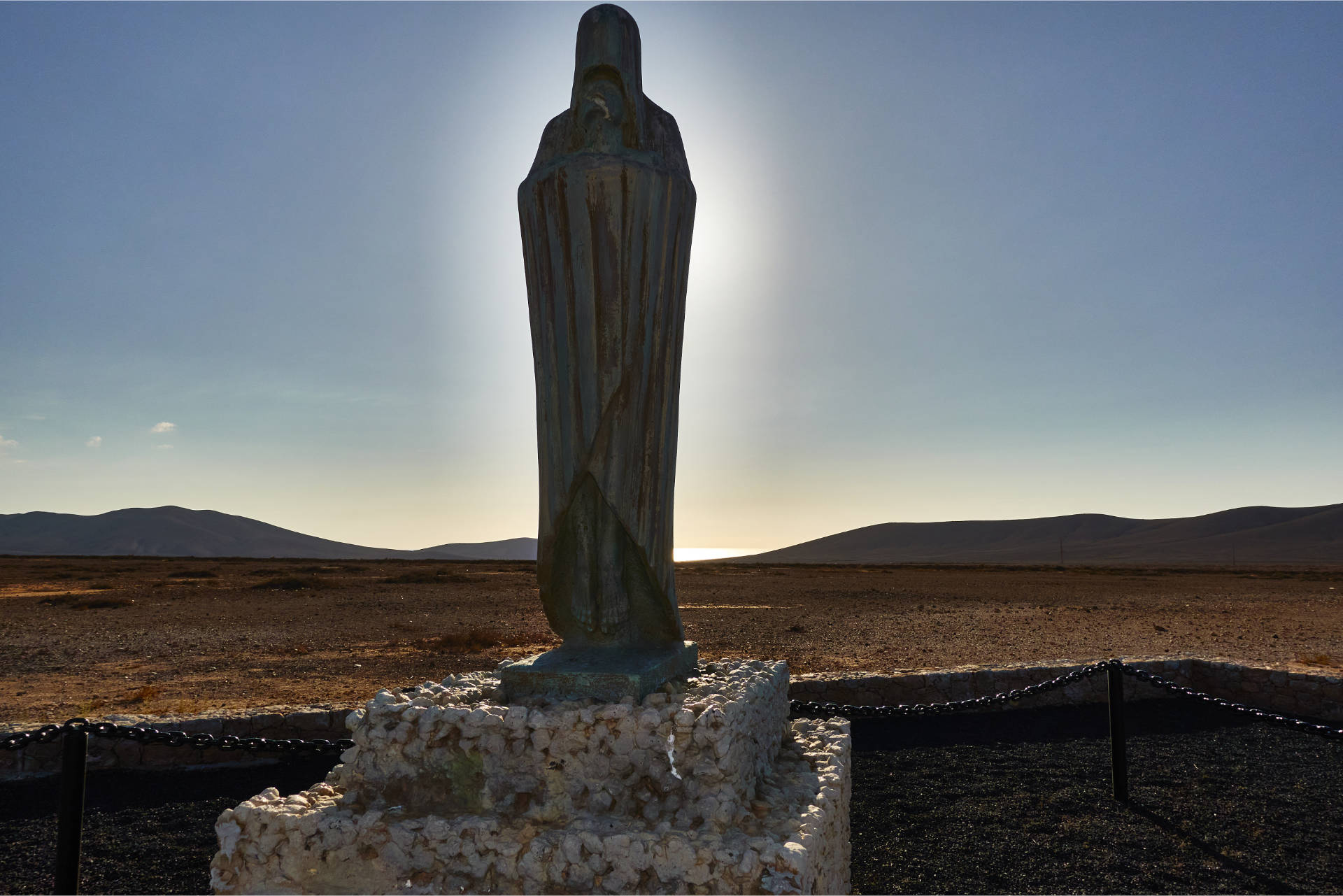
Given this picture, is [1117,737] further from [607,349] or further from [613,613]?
[607,349]

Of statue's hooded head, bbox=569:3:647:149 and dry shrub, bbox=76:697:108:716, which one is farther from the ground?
statue's hooded head, bbox=569:3:647:149

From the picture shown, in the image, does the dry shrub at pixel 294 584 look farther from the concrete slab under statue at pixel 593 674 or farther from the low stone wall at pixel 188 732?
the concrete slab under statue at pixel 593 674

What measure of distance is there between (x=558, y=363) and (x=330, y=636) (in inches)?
568

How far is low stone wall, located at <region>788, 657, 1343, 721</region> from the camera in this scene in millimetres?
8016

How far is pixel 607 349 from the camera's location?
3498mm

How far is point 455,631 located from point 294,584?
17421 millimetres

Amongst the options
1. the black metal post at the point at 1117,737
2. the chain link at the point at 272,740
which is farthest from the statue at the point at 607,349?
the black metal post at the point at 1117,737

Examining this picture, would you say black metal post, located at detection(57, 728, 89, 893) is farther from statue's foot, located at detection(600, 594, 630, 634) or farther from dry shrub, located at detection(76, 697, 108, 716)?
dry shrub, located at detection(76, 697, 108, 716)

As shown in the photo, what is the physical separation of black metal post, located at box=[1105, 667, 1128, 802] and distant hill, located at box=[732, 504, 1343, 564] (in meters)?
89.8

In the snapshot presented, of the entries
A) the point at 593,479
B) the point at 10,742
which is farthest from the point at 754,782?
the point at 10,742

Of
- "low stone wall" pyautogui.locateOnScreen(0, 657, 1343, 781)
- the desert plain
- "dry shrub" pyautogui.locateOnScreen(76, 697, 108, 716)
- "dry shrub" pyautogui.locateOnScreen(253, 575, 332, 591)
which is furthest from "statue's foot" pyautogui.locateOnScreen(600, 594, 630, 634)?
"dry shrub" pyautogui.locateOnScreen(253, 575, 332, 591)

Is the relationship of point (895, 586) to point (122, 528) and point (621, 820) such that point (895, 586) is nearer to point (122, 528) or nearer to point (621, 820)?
point (621, 820)

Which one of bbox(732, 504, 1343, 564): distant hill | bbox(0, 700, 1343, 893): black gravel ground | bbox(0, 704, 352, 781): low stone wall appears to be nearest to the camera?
bbox(0, 700, 1343, 893): black gravel ground

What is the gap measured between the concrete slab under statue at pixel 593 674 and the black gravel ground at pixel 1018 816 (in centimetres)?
198
